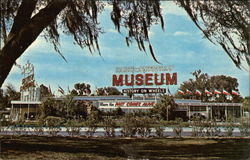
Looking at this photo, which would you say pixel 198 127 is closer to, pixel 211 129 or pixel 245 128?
pixel 211 129

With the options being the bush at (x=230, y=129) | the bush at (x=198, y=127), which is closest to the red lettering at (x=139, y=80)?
the bush at (x=198, y=127)

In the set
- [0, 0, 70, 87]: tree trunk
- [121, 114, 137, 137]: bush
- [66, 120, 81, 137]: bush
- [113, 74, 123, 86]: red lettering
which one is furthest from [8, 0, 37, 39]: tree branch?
[113, 74, 123, 86]: red lettering

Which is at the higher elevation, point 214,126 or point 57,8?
point 57,8

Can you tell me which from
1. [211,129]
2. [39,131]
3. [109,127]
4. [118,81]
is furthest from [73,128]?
[118,81]

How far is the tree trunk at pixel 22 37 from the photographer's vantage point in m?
4.88

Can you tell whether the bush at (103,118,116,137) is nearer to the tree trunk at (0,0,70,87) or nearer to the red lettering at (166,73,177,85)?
the tree trunk at (0,0,70,87)

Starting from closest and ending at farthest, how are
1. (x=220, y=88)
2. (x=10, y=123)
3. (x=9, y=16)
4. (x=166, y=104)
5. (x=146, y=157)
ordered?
(x=146, y=157), (x=9, y=16), (x=10, y=123), (x=166, y=104), (x=220, y=88)

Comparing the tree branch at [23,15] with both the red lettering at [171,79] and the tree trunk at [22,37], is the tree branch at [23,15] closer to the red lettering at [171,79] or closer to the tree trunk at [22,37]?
the tree trunk at [22,37]

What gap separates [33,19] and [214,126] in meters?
8.15

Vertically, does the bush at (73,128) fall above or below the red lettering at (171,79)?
below

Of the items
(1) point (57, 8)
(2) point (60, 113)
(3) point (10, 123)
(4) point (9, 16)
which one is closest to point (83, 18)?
(1) point (57, 8)

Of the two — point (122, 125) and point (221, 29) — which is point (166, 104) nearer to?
point (122, 125)

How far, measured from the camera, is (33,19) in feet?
17.4

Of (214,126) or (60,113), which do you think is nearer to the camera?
(214,126)
